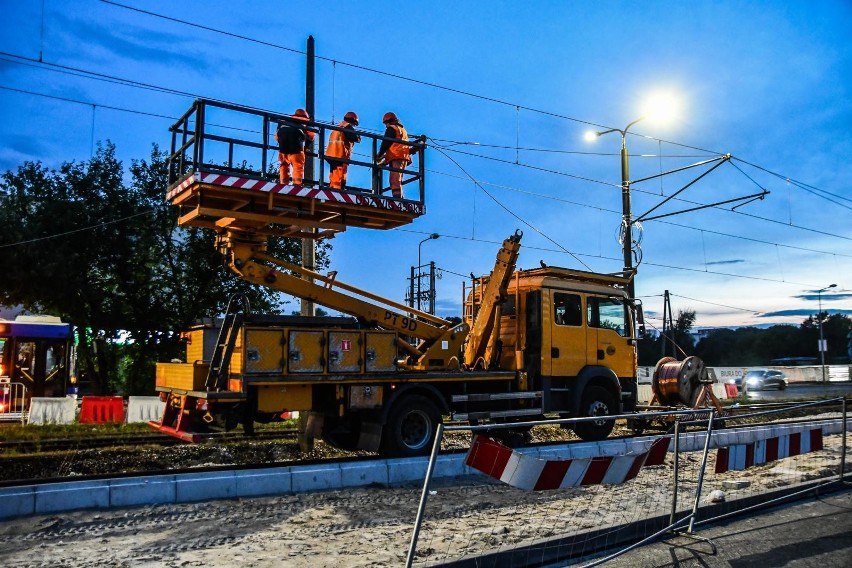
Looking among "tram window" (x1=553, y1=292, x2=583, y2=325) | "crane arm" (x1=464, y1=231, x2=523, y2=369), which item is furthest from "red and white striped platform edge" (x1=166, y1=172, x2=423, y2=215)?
"tram window" (x1=553, y1=292, x2=583, y2=325)

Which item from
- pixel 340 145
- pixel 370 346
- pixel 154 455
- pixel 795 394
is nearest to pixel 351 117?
pixel 340 145

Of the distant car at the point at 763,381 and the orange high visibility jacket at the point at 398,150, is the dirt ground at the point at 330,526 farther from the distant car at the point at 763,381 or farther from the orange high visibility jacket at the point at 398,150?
the distant car at the point at 763,381

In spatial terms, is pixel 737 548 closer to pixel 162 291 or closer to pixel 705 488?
pixel 705 488

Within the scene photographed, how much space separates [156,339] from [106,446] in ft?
49.7

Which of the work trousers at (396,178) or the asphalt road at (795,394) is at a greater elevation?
the work trousers at (396,178)

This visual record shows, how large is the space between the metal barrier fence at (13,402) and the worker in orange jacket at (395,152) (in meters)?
11.6

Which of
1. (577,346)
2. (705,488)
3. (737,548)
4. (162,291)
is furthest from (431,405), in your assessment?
(162,291)

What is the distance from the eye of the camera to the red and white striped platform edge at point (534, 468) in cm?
463

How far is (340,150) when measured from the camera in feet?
32.5

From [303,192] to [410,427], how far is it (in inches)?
154

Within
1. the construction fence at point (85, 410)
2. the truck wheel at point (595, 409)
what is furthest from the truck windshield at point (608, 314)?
the construction fence at point (85, 410)

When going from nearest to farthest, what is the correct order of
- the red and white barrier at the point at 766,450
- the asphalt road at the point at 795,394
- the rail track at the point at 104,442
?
the red and white barrier at the point at 766,450 → the rail track at the point at 104,442 → the asphalt road at the point at 795,394

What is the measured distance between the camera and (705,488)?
7859mm

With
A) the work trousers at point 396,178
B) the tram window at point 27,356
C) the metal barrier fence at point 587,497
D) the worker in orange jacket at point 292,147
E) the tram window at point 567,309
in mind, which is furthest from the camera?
the tram window at point 27,356
